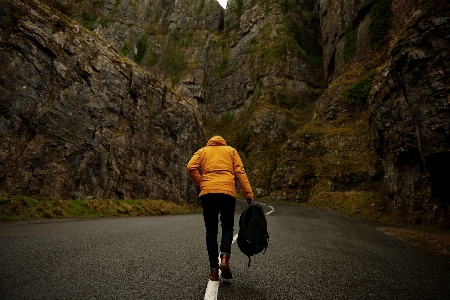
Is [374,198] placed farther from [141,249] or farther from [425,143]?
[141,249]

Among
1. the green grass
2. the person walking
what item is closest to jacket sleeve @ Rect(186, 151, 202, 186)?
the person walking

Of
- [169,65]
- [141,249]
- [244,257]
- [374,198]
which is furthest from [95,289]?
[169,65]

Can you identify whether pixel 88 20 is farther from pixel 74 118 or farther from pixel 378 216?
pixel 378 216

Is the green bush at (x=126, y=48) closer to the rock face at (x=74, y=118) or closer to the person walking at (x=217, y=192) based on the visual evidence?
the rock face at (x=74, y=118)

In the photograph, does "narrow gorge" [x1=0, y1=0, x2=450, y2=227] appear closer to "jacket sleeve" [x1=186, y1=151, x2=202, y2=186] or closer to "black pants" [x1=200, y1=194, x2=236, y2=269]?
"black pants" [x1=200, y1=194, x2=236, y2=269]

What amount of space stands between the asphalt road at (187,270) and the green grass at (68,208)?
14.0ft

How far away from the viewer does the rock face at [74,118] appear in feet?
48.5

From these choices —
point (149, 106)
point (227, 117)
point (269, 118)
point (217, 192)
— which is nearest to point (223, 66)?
point (227, 117)

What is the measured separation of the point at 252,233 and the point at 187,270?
1.26m

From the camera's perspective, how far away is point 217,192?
13.4 ft

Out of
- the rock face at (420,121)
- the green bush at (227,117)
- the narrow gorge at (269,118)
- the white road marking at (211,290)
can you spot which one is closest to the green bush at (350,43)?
the narrow gorge at (269,118)

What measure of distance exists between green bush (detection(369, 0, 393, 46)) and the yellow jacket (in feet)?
142

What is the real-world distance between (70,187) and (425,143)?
754 inches

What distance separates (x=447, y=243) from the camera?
27.3 ft
